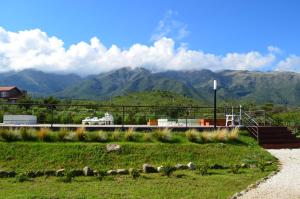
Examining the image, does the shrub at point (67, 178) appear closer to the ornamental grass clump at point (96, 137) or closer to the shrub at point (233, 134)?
the ornamental grass clump at point (96, 137)

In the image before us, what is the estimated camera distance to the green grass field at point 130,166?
1469cm

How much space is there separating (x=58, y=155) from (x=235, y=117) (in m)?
15.3

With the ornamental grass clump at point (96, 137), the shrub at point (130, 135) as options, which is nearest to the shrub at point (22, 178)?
the ornamental grass clump at point (96, 137)

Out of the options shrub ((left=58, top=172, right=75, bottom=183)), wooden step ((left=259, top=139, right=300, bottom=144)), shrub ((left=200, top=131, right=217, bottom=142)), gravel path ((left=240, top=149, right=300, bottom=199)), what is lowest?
gravel path ((left=240, top=149, right=300, bottom=199))

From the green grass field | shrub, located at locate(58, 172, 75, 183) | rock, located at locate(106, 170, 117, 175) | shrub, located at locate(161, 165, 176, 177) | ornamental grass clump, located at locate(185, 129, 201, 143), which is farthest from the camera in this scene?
ornamental grass clump, located at locate(185, 129, 201, 143)

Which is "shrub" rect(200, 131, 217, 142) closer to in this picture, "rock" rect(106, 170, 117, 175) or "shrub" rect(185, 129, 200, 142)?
"shrub" rect(185, 129, 200, 142)

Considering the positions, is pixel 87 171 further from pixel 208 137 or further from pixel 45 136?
pixel 208 137

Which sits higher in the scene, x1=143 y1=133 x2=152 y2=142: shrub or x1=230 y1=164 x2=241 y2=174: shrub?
x1=143 y1=133 x2=152 y2=142: shrub

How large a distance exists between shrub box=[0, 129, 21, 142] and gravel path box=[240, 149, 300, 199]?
1127 cm

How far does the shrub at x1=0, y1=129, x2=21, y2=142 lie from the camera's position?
846 inches

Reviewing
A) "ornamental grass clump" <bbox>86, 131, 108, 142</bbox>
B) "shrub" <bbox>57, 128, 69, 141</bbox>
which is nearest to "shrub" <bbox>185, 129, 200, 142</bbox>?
"ornamental grass clump" <bbox>86, 131, 108, 142</bbox>

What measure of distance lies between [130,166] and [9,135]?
→ 588cm

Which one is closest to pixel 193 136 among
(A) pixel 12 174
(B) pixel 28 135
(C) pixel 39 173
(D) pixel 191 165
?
(D) pixel 191 165

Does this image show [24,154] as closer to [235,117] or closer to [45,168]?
[45,168]
